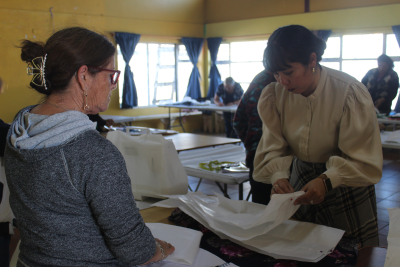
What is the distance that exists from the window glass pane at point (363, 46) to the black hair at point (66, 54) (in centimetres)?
722

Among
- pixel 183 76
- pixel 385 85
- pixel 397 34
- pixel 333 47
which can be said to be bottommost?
pixel 385 85

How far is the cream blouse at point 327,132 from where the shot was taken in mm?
1350

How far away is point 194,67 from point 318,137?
25.0 feet

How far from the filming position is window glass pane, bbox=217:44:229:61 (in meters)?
9.05

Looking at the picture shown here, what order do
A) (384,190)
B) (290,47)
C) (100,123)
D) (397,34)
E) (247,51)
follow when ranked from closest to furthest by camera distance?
(290,47), (100,123), (384,190), (397,34), (247,51)

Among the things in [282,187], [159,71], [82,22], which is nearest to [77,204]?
[282,187]

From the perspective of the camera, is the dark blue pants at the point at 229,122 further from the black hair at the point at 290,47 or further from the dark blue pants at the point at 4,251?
the black hair at the point at 290,47

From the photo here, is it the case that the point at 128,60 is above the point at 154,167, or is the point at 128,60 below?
above

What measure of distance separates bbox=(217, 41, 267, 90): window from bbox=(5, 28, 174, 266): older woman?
7817 millimetres

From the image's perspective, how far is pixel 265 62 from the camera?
1416 millimetres

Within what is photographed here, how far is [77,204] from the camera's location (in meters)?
0.85

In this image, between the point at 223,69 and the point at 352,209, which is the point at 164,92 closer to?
the point at 223,69

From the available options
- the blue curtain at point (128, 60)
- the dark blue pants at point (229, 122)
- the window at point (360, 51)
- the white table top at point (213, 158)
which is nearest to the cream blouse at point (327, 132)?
the white table top at point (213, 158)

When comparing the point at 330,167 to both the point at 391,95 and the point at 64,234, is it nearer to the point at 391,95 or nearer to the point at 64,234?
the point at 64,234
